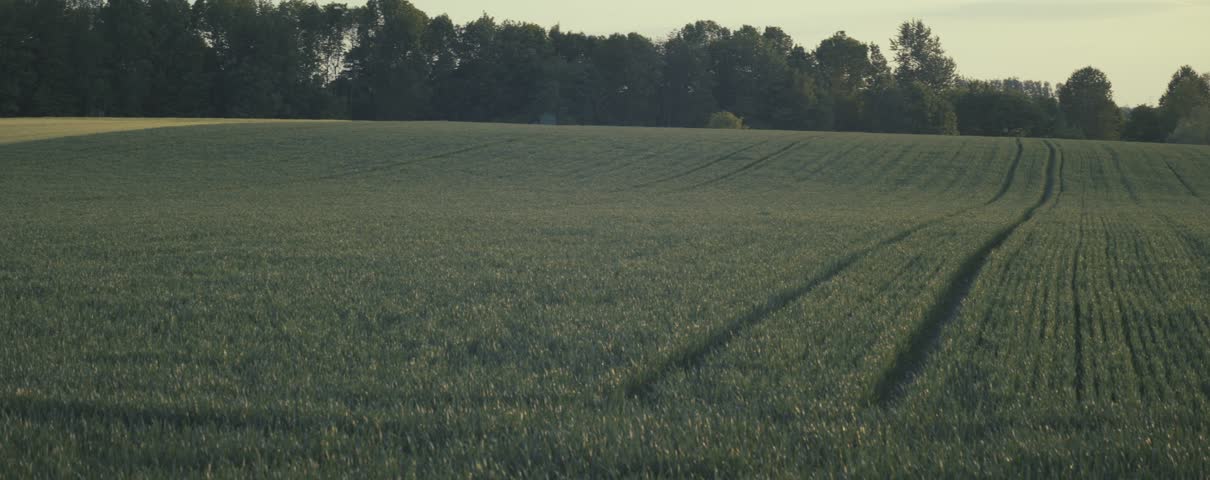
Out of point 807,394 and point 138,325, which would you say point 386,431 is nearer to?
point 807,394

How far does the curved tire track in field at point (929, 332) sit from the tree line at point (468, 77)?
83.6m

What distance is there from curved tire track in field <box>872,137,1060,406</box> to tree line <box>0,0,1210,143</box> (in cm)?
8362

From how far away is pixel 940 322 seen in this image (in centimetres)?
1008

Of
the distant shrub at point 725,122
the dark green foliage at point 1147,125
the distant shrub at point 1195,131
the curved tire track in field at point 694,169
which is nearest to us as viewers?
the curved tire track in field at point 694,169

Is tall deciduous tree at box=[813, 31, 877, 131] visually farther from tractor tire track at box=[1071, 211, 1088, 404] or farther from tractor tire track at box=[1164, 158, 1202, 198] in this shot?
tractor tire track at box=[1071, 211, 1088, 404]

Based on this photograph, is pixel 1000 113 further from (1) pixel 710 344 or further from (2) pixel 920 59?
(1) pixel 710 344

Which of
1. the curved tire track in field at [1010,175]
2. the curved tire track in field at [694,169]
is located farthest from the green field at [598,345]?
the curved tire track in field at [694,169]

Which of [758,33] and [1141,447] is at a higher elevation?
[758,33]

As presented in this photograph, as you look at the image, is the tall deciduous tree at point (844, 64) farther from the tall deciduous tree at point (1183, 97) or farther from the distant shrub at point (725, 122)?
the tall deciduous tree at point (1183, 97)

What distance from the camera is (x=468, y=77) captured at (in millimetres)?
109562

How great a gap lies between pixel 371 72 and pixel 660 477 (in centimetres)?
10529

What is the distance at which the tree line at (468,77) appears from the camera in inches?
3164

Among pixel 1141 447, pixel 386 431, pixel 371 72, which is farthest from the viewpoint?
pixel 371 72

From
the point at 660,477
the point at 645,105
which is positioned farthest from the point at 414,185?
the point at 645,105
